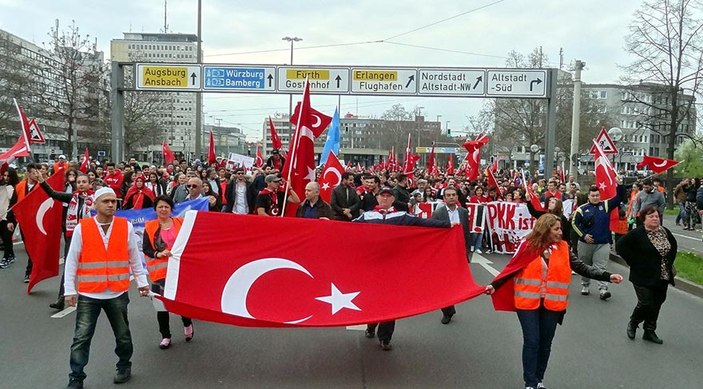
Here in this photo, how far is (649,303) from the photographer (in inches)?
278

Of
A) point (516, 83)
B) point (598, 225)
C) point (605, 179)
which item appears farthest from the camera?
point (516, 83)

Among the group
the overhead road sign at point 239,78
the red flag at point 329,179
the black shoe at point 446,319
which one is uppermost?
the overhead road sign at point 239,78

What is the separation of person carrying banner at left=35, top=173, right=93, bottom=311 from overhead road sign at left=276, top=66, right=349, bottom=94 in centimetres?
1312

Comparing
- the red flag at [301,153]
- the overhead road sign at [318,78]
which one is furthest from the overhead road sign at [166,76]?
the red flag at [301,153]

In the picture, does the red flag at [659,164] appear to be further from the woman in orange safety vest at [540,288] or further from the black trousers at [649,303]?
the woman in orange safety vest at [540,288]

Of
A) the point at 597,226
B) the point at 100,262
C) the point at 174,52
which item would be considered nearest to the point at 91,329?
the point at 100,262

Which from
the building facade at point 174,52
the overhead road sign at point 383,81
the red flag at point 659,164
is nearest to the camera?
the red flag at point 659,164

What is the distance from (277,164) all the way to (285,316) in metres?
11.8

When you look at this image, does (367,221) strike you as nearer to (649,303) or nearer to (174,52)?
(649,303)

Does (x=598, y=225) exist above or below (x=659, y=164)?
below

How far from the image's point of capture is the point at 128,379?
5.35 metres

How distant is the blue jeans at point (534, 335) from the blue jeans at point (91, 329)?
3.38 metres

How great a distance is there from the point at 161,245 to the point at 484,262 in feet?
26.2

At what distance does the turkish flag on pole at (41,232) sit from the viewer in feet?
27.9
